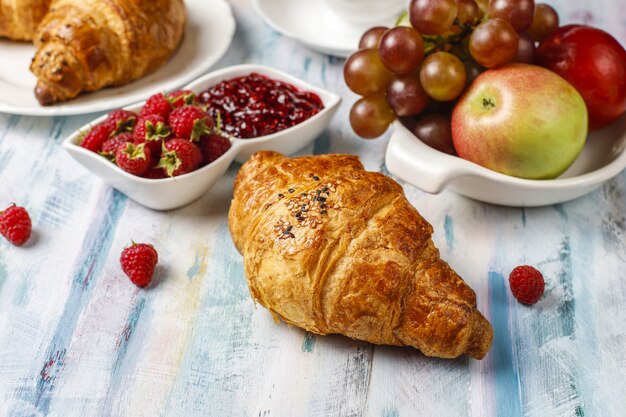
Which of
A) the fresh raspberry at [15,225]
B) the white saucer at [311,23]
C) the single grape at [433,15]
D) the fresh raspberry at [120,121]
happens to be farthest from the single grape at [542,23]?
the fresh raspberry at [15,225]

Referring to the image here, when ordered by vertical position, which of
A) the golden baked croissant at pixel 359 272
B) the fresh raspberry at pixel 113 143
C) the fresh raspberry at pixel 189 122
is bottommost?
the fresh raspberry at pixel 113 143

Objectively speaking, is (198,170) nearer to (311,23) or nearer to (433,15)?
(433,15)

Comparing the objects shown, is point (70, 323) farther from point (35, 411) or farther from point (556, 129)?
point (556, 129)

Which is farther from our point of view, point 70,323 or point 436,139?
point 436,139

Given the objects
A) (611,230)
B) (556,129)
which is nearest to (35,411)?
(556,129)

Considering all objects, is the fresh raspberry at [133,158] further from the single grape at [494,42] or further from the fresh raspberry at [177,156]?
the single grape at [494,42]

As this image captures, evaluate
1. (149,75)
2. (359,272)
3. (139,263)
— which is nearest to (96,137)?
(139,263)
